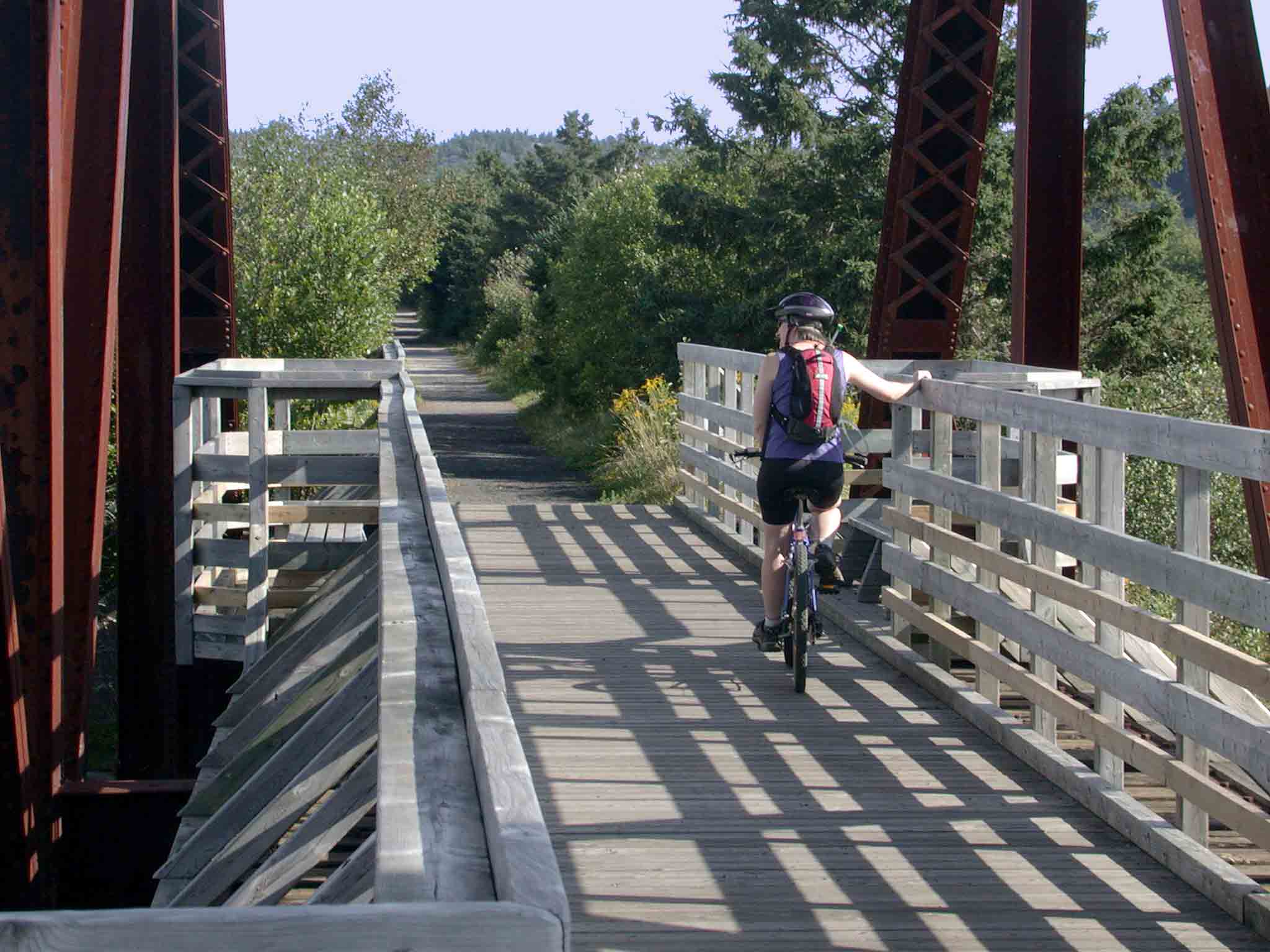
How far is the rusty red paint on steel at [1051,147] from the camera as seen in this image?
29.0ft

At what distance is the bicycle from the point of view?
7.22 metres

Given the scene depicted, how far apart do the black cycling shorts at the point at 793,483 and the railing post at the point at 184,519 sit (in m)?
3.70

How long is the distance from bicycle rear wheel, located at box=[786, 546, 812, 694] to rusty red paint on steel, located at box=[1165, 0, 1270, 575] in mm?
2003

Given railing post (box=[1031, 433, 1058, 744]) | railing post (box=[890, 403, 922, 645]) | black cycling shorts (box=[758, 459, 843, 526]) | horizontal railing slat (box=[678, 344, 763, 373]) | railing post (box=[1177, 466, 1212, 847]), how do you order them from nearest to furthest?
railing post (box=[1177, 466, 1212, 847])
railing post (box=[1031, 433, 1058, 744])
black cycling shorts (box=[758, 459, 843, 526])
railing post (box=[890, 403, 922, 645])
horizontal railing slat (box=[678, 344, 763, 373])

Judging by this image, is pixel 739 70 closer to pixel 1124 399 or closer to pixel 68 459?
pixel 1124 399

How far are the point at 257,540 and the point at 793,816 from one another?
186 inches

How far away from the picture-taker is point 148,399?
10.0 m

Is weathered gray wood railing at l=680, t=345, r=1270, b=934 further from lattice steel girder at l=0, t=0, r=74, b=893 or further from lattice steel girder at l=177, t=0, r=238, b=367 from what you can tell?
lattice steel girder at l=177, t=0, r=238, b=367

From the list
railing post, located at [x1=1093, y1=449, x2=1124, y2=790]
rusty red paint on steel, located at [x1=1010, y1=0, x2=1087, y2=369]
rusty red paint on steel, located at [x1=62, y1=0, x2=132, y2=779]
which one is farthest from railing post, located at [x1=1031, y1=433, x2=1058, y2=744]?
rusty red paint on steel, located at [x1=62, y1=0, x2=132, y2=779]

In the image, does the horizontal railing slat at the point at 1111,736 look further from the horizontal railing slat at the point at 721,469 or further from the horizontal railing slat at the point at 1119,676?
the horizontal railing slat at the point at 721,469

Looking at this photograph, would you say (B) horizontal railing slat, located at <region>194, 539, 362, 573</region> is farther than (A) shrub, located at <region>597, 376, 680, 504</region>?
No

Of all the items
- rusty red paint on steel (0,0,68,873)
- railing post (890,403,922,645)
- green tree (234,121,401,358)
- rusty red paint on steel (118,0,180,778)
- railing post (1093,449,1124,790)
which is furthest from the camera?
green tree (234,121,401,358)

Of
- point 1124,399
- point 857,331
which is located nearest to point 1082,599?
point 1124,399

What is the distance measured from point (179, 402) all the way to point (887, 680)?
4.42 metres
